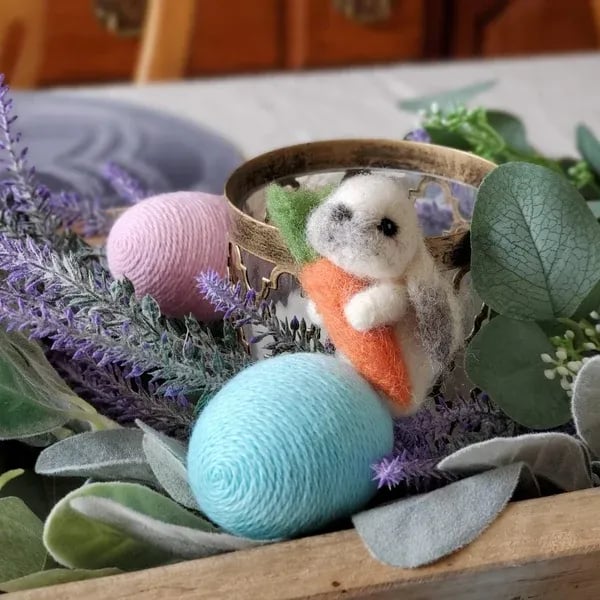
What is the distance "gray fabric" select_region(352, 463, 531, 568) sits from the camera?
0.78 feet

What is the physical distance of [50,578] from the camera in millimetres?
246

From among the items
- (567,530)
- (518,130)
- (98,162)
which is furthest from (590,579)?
(98,162)

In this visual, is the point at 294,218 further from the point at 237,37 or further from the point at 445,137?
the point at 237,37

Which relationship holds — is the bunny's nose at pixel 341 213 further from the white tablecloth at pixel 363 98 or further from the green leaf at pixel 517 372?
the white tablecloth at pixel 363 98

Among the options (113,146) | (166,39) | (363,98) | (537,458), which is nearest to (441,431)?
(537,458)

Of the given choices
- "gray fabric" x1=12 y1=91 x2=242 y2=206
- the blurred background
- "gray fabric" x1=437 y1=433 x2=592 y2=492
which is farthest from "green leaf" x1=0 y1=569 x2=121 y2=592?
the blurred background

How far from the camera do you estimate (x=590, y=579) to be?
0.83ft

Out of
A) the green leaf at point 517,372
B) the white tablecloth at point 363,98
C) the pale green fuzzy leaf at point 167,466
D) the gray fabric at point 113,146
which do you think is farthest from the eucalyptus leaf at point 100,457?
the white tablecloth at point 363,98

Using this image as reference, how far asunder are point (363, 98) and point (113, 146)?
0.32 m

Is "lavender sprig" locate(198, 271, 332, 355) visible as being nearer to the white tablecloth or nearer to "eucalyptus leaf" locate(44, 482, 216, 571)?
"eucalyptus leaf" locate(44, 482, 216, 571)

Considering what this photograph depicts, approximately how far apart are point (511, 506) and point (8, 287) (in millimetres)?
183

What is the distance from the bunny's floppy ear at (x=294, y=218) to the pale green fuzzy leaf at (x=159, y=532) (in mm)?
88

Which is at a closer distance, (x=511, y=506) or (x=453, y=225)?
(x=511, y=506)

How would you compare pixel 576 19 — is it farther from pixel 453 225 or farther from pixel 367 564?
pixel 367 564
